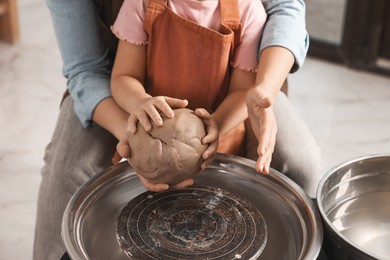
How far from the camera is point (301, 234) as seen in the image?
37.5 inches

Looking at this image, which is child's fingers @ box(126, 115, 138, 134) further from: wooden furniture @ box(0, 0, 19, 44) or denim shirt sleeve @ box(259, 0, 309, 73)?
wooden furniture @ box(0, 0, 19, 44)

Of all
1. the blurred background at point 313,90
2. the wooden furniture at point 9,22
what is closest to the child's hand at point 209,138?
the blurred background at point 313,90

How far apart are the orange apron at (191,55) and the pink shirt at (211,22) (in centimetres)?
2

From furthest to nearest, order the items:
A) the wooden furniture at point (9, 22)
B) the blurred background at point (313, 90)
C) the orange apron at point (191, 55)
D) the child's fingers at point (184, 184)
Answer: the wooden furniture at point (9, 22), the blurred background at point (313, 90), the orange apron at point (191, 55), the child's fingers at point (184, 184)

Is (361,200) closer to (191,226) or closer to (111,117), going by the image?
(191,226)

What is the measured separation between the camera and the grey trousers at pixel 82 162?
120 cm

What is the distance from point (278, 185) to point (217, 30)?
30cm

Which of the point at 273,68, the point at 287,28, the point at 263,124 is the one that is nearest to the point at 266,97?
the point at 263,124

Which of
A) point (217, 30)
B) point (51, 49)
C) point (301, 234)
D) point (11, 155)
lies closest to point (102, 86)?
point (217, 30)

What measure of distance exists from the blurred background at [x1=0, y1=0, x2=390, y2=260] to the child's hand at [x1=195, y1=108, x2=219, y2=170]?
1007 millimetres

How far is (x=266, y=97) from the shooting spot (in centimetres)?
93

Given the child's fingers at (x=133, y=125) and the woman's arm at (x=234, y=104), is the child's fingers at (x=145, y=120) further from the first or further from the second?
the woman's arm at (x=234, y=104)

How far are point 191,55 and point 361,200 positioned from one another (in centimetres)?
39

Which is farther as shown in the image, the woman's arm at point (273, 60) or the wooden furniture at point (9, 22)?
the wooden furniture at point (9, 22)
